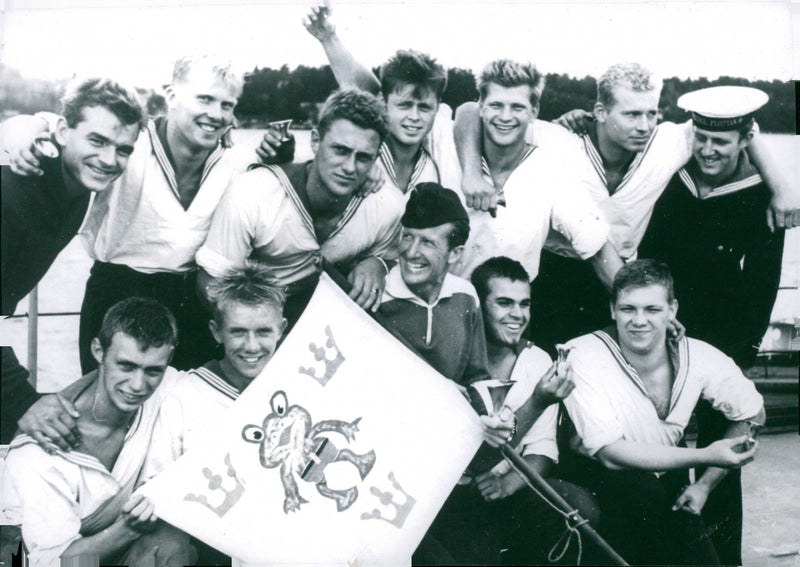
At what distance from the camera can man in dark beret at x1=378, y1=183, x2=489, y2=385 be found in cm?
375

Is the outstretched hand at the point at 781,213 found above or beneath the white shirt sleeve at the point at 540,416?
above

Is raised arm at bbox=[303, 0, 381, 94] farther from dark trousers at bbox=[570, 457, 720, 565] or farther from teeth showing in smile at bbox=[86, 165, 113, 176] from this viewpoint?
dark trousers at bbox=[570, 457, 720, 565]

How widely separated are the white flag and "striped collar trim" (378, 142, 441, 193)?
673 millimetres

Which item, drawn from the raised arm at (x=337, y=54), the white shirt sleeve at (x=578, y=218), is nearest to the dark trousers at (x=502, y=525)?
the white shirt sleeve at (x=578, y=218)

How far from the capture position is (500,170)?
386cm

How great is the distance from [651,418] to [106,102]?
2.74 meters

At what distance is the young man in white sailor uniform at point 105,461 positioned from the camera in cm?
360

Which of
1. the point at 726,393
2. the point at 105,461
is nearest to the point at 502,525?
the point at 726,393

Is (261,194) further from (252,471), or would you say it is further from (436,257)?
(252,471)

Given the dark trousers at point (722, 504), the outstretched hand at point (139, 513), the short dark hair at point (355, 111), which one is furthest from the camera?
the dark trousers at point (722, 504)

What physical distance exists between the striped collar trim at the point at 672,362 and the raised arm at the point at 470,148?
80cm

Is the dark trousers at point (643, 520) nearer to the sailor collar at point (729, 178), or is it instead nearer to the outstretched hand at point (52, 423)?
the sailor collar at point (729, 178)

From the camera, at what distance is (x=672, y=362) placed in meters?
3.89

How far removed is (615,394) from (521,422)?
17.3 inches
